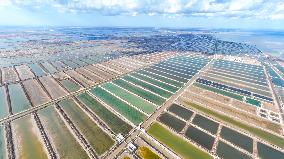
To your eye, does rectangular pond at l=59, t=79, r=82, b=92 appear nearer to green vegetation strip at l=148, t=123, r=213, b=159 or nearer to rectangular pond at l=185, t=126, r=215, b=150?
green vegetation strip at l=148, t=123, r=213, b=159

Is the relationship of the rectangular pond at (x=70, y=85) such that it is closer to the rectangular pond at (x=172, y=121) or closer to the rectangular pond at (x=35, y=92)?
the rectangular pond at (x=35, y=92)

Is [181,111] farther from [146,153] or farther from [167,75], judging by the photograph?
[167,75]

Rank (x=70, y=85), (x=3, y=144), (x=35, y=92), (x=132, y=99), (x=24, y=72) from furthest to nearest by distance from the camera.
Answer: (x=24, y=72)
(x=70, y=85)
(x=35, y=92)
(x=132, y=99)
(x=3, y=144)

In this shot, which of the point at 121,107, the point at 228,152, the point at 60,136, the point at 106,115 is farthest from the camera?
the point at 121,107

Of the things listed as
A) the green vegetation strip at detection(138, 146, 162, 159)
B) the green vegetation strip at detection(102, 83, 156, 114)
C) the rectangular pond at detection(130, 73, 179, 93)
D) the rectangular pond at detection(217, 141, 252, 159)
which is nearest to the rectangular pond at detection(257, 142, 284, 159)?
the rectangular pond at detection(217, 141, 252, 159)

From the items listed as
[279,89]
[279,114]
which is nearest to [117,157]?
[279,114]

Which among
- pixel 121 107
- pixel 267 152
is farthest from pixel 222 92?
pixel 121 107

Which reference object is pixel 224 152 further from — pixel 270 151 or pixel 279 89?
pixel 279 89
